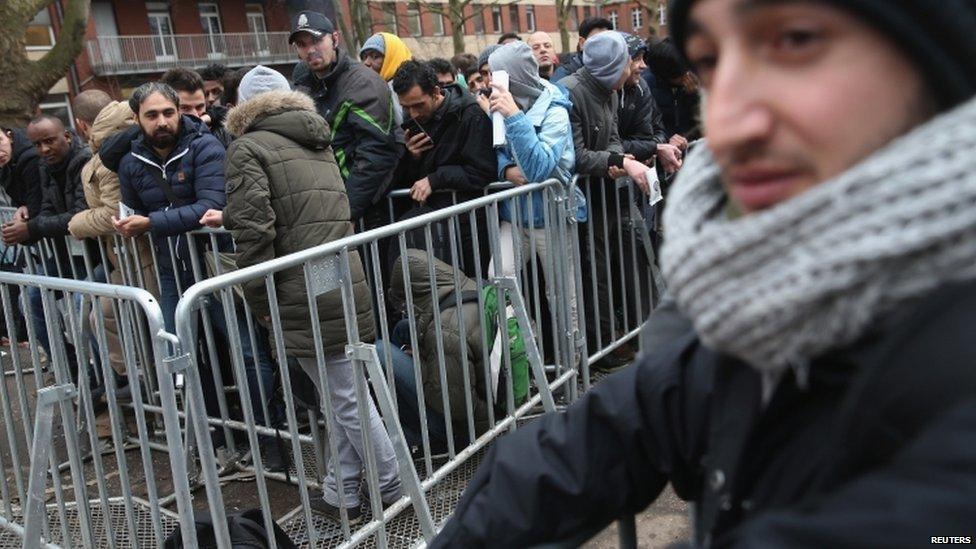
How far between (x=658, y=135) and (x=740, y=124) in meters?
4.94

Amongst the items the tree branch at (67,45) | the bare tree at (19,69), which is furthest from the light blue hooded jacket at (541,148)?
the tree branch at (67,45)

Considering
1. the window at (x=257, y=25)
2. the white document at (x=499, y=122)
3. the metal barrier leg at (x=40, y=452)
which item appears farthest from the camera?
the window at (x=257, y=25)

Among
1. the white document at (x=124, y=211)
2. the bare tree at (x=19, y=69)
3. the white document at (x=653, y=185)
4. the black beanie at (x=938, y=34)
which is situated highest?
the bare tree at (x=19, y=69)

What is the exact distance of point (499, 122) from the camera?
4.34m

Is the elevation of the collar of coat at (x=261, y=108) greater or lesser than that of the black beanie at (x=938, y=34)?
greater

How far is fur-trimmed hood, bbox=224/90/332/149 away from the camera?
3439 millimetres

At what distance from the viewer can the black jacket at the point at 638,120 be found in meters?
5.23

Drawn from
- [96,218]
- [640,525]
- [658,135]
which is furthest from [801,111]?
[658,135]

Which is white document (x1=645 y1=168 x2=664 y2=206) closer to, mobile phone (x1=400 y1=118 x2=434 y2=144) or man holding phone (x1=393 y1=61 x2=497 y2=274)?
man holding phone (x1=393 y1=61 x2=497 y2=274)

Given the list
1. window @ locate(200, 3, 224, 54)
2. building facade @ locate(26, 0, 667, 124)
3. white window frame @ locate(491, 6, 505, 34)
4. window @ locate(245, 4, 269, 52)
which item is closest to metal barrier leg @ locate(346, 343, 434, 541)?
building facade @ locate(26, 0, 667, 124)

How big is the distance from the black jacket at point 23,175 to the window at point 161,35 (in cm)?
2883

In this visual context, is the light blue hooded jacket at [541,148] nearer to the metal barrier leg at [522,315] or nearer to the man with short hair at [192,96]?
the metal barrier leg at [522,315]

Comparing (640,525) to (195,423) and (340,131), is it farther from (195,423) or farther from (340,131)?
(340,131)

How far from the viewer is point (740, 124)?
818 mm
